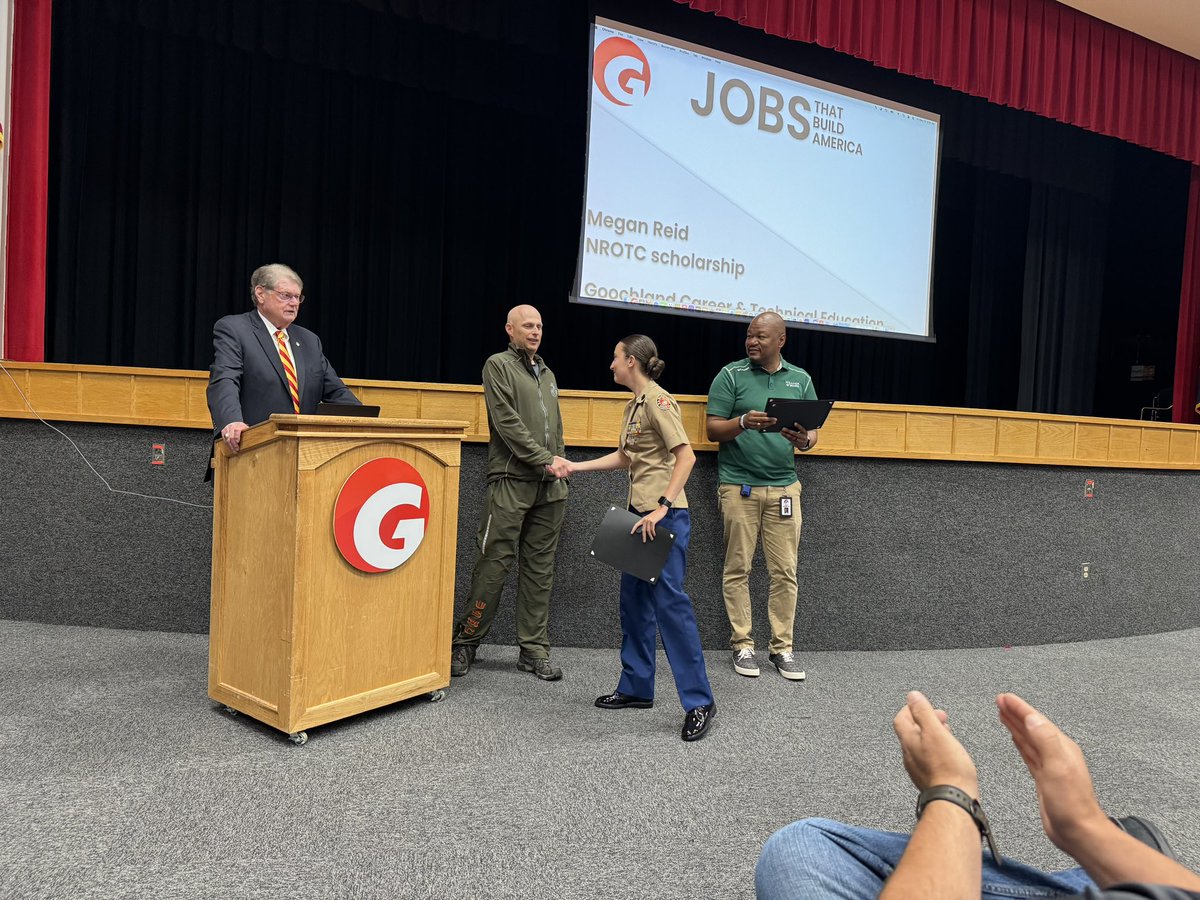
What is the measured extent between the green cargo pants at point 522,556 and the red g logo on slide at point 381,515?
1.26ft

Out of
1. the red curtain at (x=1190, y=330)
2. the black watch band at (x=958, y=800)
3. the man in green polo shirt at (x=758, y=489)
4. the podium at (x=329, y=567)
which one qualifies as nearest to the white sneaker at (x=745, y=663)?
the man in green polo shirt at (x=758, y=489)

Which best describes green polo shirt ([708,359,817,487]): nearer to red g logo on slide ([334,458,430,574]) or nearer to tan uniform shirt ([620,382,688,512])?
tan uniform shirt ([620,382,688,512])

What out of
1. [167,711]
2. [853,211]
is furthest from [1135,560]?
[167,711]

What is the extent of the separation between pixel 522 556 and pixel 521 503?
0.75 ft

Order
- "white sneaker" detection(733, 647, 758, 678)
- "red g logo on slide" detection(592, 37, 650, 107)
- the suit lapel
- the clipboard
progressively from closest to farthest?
the suit lapel < the clipboard < "white sneaker" detection(733, 647, 758, 678) < "red g logo on slide" detection(592, 37, 650, 107)

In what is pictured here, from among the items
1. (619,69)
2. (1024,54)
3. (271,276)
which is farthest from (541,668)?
(1024,54)

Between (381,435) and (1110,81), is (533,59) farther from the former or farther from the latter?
(1110,81)

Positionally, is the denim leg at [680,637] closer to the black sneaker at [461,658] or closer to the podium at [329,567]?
the podium at [329,567]

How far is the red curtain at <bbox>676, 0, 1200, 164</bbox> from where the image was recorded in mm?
4027

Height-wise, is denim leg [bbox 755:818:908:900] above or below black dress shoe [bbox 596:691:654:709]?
above

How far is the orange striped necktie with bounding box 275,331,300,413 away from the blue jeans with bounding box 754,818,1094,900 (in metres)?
2.01

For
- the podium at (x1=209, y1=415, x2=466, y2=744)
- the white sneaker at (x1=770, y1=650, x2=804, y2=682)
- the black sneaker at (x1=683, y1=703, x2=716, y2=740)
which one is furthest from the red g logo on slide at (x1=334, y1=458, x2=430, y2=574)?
the white sneaker at (x1=770, y1=650, x2=804, y2=682)

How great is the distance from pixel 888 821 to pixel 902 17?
4152mm

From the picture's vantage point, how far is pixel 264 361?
7.73ft
